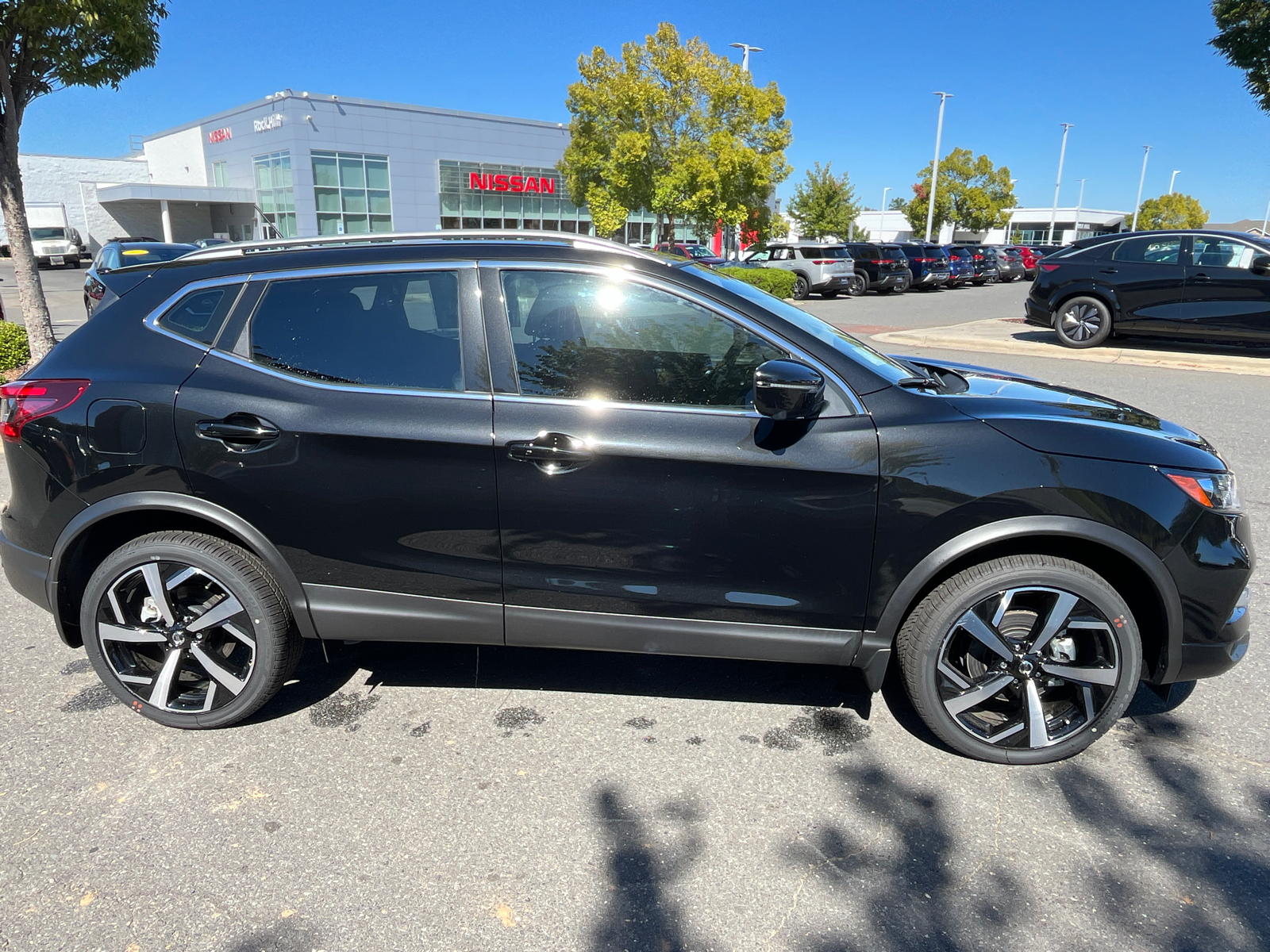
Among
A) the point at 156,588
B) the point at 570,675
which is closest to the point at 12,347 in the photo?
the point at 156,588

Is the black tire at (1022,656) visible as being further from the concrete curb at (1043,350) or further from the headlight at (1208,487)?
the concrete curb at (1043,350)

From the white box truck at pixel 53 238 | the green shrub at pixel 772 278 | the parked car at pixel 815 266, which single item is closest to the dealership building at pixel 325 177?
the white box truck at pixel 53 238

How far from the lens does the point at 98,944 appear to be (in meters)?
2.18

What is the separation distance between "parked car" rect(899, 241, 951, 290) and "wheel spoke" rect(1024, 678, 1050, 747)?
1123 inches

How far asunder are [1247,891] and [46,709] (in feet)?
13.6

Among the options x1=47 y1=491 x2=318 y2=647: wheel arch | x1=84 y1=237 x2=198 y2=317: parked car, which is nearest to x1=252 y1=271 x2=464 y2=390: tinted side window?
x1=47 y1=491 x2=318 y2=647: wheel arch

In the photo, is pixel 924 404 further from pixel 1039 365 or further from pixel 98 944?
pixel 1039 365

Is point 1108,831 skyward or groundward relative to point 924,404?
groundward

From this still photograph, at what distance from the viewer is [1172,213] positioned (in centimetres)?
9512

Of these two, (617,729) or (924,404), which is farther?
(617,729)

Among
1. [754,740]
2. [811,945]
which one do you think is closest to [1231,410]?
[754,740]

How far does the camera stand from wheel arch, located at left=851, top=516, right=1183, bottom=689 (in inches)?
107

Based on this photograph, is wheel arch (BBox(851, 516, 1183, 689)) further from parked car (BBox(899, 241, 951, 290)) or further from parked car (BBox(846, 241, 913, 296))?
parked car (BBox(899, 241, 951, 290))

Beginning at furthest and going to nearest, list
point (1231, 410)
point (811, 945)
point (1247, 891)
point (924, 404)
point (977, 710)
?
point (1231, 410) < point (977, 710) < point (924, 404) < point (1247, 891) < point (811, 945)
